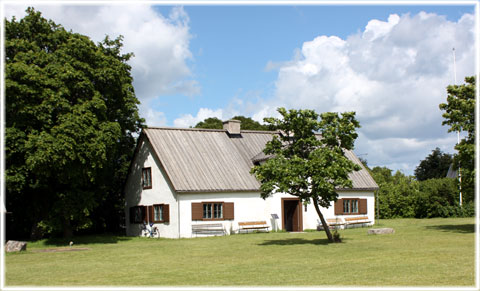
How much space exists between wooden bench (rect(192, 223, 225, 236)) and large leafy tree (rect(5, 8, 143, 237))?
6175 millimetres

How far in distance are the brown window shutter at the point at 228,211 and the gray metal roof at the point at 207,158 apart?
2.98 feet

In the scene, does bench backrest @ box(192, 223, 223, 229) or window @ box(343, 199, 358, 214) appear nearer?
bench backrest @ box(192, 223, 223, 229)

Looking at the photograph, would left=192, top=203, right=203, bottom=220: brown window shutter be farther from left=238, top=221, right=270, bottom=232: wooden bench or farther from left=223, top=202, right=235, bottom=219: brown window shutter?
left=238, top=221, right=270, bottom=232: wooden bench

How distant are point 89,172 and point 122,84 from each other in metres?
6.08

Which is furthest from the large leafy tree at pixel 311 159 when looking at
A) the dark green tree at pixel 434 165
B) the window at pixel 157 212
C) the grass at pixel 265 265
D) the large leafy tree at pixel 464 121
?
the dark green tree at pixel 434 165

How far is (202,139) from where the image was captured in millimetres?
36656

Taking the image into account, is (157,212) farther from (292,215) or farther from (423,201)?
(423,201)

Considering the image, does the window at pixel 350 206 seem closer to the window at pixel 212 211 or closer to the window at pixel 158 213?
the window at pixel 212 211

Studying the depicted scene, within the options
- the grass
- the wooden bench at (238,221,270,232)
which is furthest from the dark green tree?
the grass

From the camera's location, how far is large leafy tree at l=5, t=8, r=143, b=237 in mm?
26625

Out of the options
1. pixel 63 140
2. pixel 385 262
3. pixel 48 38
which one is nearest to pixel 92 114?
pixel 63 140

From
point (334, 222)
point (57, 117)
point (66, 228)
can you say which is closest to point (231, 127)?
point (334, 222)

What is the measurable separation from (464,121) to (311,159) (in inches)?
400

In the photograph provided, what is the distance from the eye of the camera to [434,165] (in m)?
84.5
